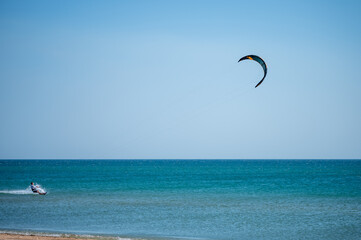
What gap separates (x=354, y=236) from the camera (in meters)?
15.8

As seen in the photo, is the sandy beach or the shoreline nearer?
the sandy beach

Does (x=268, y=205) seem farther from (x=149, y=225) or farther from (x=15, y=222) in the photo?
(x=15, y=222)

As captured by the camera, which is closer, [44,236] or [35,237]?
[35,237]

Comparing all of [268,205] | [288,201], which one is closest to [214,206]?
[268,205]

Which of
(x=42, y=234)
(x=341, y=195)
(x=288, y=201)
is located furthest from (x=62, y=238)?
(x=341, y=195)

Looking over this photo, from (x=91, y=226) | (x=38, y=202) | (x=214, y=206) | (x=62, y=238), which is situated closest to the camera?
(x=62, y=238)

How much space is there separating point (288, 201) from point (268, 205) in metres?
2.71

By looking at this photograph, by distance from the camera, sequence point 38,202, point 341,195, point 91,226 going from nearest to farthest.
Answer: point 91,226
point 38,202
point 341,195

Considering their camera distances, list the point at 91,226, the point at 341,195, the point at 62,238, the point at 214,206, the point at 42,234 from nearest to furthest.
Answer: the point at 62,238 → the point at 42,234 → the point at 91,226 → the point at 214,206 → the point at 341,195

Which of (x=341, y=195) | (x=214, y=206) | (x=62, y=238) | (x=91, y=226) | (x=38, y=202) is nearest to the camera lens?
(x=62, y=238)

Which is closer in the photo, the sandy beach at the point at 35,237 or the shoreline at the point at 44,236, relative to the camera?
the sandy beach at the point at 35,237

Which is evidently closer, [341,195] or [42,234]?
[42,234]

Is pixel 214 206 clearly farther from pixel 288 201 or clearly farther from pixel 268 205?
pixel 288 201

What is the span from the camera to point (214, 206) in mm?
23453
